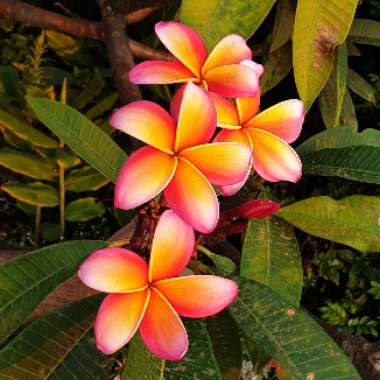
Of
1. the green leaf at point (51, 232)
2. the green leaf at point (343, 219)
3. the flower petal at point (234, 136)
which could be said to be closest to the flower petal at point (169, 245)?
the flower petal at point (234, 136)

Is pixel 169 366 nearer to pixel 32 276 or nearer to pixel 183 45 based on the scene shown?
pixel 32 276

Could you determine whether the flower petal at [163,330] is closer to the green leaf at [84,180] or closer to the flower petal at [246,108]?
the flower petal at [246,108]

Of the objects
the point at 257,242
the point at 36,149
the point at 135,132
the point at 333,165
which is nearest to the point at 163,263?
the point at 135,132

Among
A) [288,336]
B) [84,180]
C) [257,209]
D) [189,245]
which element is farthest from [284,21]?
[189,245]

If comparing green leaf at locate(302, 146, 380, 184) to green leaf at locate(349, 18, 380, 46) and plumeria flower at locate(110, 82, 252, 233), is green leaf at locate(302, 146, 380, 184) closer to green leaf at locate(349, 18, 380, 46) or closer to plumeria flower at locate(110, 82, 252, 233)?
plumeria flower at locate(110, 82, 252, 233)

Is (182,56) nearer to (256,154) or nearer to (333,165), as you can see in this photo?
(256,154)

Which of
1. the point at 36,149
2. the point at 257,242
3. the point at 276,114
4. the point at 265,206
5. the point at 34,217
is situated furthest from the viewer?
the point at 34,217

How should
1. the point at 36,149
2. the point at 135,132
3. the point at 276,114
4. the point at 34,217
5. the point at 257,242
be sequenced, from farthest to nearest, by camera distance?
1. the point at 34,217
2. the point at 36,149
3. the point at 257,242
4. the point at 276,114
5. the point at 135,132
